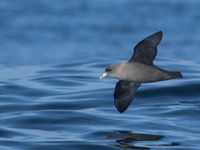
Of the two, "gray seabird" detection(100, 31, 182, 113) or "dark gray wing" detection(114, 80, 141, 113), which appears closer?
"gray seabird" detection(100, 31, 182, 113)

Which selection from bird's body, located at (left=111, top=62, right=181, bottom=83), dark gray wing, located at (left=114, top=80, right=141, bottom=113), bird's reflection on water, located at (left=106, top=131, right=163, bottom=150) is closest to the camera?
bird's body, located at (left=111, top=62, right=181, bottom=83)

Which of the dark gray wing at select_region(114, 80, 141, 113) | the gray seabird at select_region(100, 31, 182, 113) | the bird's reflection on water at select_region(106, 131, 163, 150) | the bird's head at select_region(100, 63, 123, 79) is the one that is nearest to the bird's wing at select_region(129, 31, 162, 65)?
the gray seabird at select_region(100, 31, 182, 113)

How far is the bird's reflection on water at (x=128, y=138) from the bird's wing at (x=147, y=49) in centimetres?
157

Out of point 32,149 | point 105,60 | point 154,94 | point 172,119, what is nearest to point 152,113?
point 172,119

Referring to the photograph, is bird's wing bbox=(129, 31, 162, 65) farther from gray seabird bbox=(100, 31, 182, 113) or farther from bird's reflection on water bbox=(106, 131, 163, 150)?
bird's reflection on water bbox=(106, 131, 163, 150)

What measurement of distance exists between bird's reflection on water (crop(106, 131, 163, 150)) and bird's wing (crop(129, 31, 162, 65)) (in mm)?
1574

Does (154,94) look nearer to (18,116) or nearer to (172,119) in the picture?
(172,119)

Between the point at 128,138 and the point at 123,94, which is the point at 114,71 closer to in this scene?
the point at 123,94

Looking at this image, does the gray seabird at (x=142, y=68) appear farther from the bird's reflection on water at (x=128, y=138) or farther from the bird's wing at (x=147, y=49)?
the bird's reflection on water at (x=128, y=138)

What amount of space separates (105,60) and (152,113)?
5.69 metres

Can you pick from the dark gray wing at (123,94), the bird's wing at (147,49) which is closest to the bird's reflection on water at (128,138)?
the dark gray wing at (123,94)

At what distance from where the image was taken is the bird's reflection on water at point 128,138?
1034 cm

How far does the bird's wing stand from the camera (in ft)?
32.3

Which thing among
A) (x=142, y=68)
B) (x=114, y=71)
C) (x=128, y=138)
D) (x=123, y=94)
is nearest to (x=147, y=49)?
(x=142, y=68)
